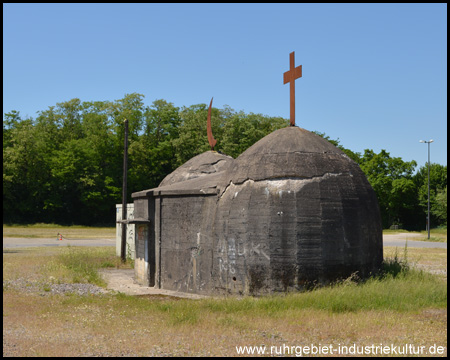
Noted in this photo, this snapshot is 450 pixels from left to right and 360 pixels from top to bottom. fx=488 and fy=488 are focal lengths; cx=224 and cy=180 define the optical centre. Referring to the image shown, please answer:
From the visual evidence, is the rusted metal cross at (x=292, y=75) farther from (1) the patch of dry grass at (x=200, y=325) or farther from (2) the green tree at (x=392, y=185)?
(2) the green tree at (x=392, y=185)

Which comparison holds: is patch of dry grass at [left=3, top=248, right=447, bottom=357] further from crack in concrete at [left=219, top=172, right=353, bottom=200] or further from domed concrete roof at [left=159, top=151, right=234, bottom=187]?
domed concrete roof at [left=159, top=151, right=234, bottom=187]

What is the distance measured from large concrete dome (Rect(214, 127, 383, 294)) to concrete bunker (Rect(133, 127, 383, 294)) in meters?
0.02

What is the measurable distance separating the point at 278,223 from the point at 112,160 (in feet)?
150

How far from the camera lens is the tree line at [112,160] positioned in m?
51.7

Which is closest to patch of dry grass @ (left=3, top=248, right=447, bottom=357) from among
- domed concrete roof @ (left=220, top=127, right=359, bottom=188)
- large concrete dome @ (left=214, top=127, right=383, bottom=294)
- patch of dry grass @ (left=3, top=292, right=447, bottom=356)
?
patch of dry grass @ (left=3, top=292, right=447, bottom=356)

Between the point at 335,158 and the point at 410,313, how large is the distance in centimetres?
419

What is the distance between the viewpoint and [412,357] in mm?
6996

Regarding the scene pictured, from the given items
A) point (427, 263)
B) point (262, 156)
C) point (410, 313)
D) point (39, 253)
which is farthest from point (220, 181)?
point (39, 253)

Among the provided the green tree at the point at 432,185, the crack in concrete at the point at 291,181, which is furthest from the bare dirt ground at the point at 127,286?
the green tree at the point at 432,185

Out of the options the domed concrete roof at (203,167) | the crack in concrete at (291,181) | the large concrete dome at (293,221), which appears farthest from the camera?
the domed concrete roof at (203,167)

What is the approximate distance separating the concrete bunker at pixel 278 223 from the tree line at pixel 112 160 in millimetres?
36512

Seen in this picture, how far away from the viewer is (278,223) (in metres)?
11.5

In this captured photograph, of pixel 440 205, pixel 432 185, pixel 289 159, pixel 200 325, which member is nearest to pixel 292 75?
pixel 289 159

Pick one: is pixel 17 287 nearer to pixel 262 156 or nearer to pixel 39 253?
pixel 262 156
